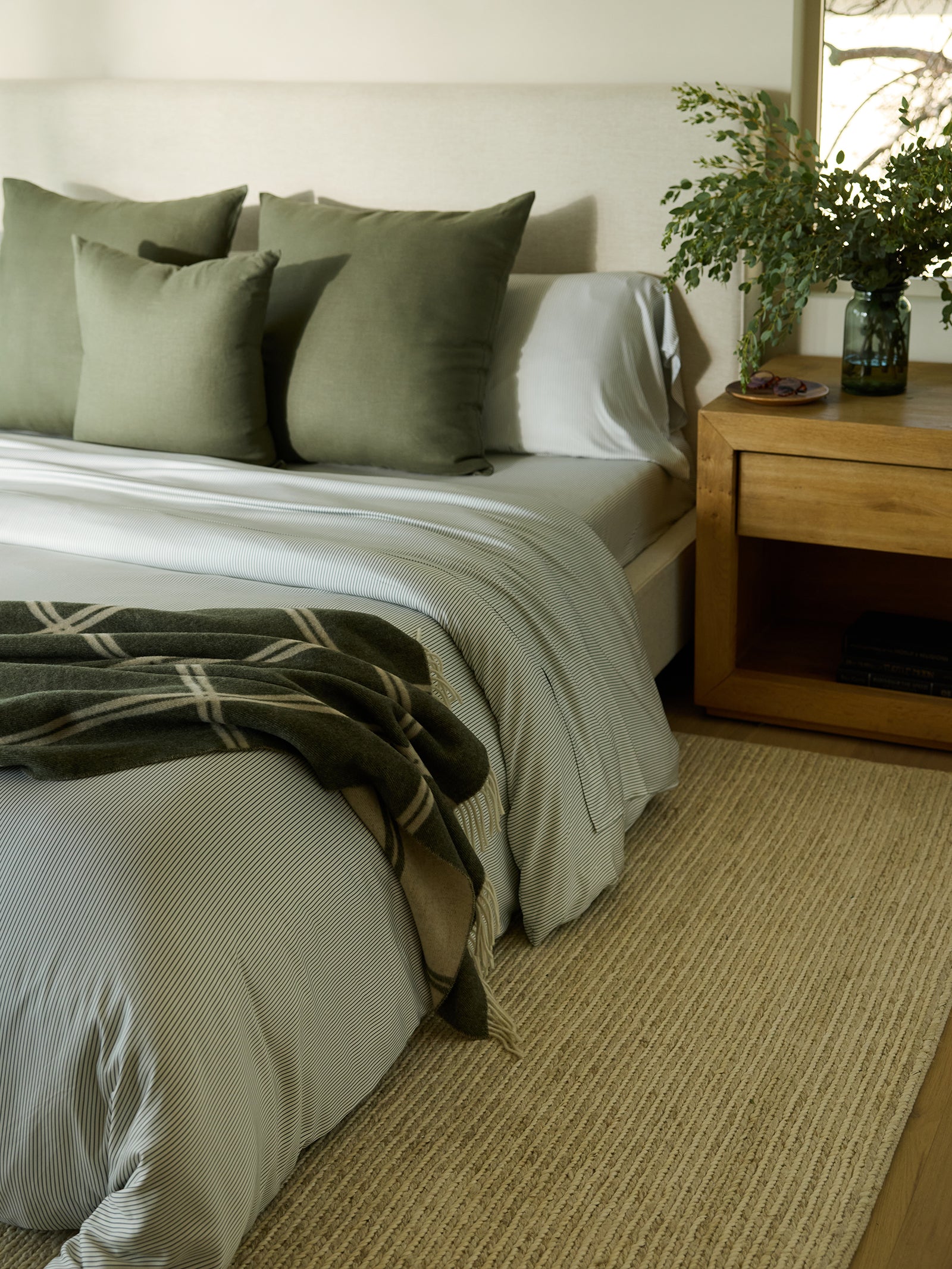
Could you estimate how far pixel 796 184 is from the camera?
251cm

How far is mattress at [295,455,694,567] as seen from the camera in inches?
102

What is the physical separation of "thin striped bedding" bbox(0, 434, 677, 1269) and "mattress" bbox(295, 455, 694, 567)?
192 millimetres

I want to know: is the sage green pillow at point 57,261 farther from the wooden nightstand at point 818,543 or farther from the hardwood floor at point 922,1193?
the hardwood floor at point 922,1193

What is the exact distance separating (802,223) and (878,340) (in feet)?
0.96

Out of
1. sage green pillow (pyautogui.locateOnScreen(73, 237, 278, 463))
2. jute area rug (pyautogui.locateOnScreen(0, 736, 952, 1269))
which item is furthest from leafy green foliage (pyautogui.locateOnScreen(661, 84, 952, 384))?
jute area rug (pyautogui.locateOnScreen(0, 736, 952, 1269))

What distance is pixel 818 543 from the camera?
2645 mm

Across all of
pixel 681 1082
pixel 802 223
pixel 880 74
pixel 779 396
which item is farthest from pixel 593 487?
pixel 681 1082

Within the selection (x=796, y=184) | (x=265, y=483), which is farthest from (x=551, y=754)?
(x=796, y=184)

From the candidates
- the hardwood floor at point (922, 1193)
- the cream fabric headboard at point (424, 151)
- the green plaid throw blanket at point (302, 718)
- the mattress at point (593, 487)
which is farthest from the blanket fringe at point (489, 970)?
the cream fabric headboard at point (424, 151)

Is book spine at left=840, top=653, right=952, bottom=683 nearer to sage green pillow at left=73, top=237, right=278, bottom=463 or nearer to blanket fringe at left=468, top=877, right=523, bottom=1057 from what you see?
blanket fringe at left=468, top=877, right=523, bottom=1057

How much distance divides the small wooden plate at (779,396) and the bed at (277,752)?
251 mm

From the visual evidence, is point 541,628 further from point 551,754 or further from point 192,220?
point 192,220

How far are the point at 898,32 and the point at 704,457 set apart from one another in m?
0.99

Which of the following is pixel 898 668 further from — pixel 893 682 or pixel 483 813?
pixel 483 813
